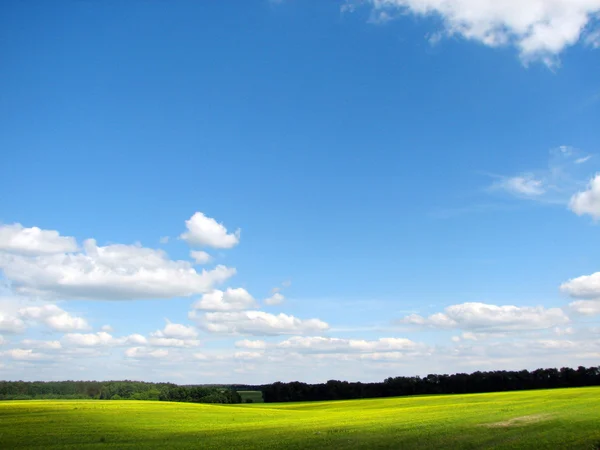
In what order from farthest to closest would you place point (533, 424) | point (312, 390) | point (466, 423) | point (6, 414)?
point (312, 390)
point (6, 414)
point (466, 423)
point (533, 424)

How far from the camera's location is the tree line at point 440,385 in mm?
140750

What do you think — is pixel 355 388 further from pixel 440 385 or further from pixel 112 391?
pixel 112 391

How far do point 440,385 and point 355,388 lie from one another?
24760 millimetres

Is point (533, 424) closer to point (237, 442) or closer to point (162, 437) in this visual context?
point (237, 442)

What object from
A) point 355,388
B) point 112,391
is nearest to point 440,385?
point 355,388

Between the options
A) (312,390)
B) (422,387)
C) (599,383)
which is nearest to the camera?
(599,383)

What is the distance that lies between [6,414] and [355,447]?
48.0 m

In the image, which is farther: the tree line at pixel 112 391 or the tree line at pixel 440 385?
the tree line at pixel 112 391

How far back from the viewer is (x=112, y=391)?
168875 mm

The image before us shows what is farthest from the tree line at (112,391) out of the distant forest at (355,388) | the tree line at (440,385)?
the tree line at (440,385)

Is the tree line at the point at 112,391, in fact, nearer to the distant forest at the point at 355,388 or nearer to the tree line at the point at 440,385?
the distant forest at the point at 355,388

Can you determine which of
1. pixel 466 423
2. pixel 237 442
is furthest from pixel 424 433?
pixel 237 442

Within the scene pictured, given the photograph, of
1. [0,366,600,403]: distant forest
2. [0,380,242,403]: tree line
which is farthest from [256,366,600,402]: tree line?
[0,380,242,403]: tree line

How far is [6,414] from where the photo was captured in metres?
61.5
